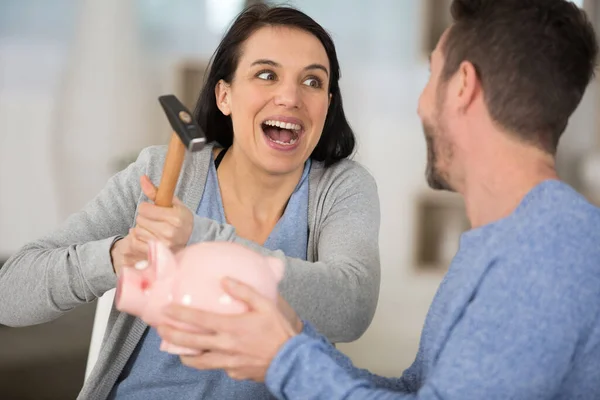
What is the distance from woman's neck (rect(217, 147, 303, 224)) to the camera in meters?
1.74

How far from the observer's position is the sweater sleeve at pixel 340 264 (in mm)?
1315

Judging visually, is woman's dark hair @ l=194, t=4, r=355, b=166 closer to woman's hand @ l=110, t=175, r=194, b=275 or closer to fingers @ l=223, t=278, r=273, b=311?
woman's hand @ l=110, t=175, r=194, b=275

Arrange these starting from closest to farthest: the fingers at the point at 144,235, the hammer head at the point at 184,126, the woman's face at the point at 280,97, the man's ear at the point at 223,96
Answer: the hammer head at the point at 184,126, the fingers at the point at 144,235, the woman's face at the point at 280,97, the man's ear at the point at 223,96

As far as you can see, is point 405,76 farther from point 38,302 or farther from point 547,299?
point 547,299

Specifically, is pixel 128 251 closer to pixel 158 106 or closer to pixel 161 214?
pixel 161 214

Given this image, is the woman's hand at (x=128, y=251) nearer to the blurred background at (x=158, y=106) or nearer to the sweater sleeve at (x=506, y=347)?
the sweater sleeve at (x=506, y=347)

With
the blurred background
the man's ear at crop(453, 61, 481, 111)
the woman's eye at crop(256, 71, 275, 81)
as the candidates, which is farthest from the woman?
the blurred background

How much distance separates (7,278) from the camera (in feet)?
5.16

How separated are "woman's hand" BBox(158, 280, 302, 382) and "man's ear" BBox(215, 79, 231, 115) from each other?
0.81 m

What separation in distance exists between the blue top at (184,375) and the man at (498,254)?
0.37m

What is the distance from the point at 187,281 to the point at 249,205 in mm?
677

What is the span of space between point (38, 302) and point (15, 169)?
103 inches

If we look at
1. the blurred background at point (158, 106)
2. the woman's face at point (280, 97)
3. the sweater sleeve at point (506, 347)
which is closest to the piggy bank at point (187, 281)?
the sweater sleeve at point (506, 347)

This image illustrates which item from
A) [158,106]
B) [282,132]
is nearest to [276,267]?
[282,132]
